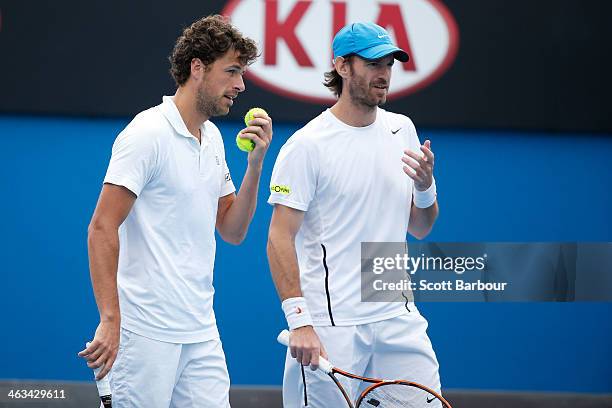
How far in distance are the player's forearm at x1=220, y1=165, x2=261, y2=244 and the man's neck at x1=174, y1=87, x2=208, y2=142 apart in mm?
233

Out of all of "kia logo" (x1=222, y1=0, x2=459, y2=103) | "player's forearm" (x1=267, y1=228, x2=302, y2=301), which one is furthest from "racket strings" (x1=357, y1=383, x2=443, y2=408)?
"kia logo" (x1=222, y1=0, x2=459, y2=103)

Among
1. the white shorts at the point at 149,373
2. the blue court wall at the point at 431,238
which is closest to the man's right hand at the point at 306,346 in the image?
the white shorts at the point at 149,373

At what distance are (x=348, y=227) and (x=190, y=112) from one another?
2.27 ft

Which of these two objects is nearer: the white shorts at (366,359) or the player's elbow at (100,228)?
the player's elbow at (100,228)

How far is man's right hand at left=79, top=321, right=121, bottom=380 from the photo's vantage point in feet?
10.5

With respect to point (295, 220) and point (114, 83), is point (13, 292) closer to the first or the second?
point (114, 83)

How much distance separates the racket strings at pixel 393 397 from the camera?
11.5 ft

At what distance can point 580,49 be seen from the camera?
578cm

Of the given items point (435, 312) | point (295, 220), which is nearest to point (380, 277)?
point (295, 220)

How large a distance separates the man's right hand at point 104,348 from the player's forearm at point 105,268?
1.2 inches

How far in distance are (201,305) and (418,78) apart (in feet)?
8.53

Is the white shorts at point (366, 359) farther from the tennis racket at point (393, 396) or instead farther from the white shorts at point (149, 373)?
the white shorts at point (149, 373)

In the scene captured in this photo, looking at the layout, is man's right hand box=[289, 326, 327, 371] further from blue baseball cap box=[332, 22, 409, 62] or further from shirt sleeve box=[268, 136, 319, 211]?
blue baseball cap box=[332, 22, 409, 62]

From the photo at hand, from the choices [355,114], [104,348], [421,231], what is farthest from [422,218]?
[104,348]
